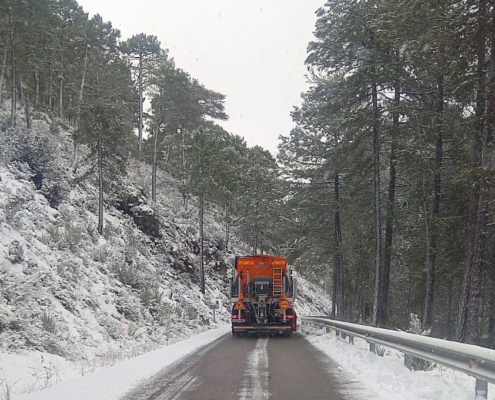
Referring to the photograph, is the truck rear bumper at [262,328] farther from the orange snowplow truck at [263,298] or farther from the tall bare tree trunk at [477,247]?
the tall bare tree trunk at [477,247]

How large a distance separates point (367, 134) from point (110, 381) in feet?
54.1

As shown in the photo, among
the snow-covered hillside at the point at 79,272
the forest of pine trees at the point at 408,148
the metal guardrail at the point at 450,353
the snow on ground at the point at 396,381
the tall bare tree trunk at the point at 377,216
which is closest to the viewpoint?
the metal guardrail at the point at 450,353

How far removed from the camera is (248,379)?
29.5ft

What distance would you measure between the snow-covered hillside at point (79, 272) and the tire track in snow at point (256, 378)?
3345 mm

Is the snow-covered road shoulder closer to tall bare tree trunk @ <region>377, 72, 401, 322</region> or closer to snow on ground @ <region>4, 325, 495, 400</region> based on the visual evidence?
snow on ground @ <region>4, 325, 495, 400</region>

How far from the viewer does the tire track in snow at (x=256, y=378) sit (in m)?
7.48

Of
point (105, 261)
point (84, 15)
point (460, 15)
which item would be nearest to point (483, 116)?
point (460, 15)

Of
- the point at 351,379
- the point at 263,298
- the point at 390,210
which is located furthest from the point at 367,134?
the point at 351,379

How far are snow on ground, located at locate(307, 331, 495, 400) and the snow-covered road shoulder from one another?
3.59m

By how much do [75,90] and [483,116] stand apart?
35.9m

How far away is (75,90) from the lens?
136 ft

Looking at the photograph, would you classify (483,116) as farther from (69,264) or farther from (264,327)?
(69,264)

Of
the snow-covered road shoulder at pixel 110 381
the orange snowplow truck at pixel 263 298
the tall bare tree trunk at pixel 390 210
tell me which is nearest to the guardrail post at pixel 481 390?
the snow-covered road shoulder at pixel 110 381

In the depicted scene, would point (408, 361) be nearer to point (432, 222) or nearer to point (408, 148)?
point (432, 222)
